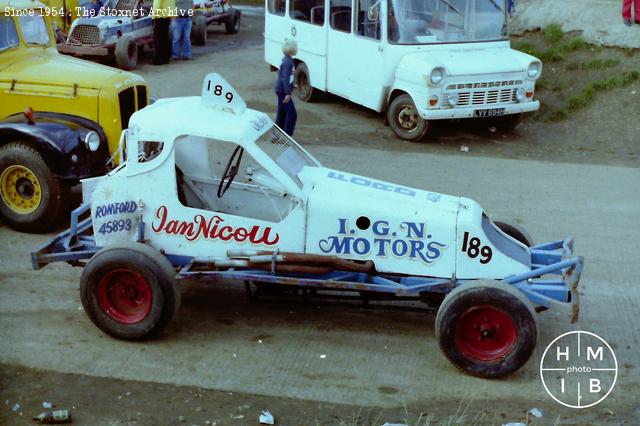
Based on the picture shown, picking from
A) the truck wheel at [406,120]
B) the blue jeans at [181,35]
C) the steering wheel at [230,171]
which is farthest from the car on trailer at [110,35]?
the steering wheel at [230,171]

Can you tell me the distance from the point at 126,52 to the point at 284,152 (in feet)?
37.7

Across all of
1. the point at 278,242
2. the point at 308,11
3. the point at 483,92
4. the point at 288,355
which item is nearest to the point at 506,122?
the point at 483,92

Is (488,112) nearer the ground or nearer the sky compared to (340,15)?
nearer the ground

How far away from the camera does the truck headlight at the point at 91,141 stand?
10.1 meters

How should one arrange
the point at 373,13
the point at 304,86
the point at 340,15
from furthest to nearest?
the point at 304,86, the point at 340,15, the point at 373,13

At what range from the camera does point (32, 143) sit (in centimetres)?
993

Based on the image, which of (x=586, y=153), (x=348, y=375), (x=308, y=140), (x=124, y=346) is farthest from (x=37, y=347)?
(x=586, y=153)

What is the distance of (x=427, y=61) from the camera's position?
1383cm

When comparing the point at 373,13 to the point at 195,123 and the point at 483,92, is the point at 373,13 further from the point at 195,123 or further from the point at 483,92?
the point at 195,123

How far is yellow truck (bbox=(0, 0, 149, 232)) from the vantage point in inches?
390

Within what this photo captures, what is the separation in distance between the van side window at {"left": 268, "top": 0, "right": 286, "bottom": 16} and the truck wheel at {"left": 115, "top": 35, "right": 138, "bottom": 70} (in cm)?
328

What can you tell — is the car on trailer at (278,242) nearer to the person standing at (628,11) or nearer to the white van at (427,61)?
the white van at (427,61)

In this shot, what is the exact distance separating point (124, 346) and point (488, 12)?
30.2 feet

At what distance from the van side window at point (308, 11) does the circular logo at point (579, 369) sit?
920 centimetres
